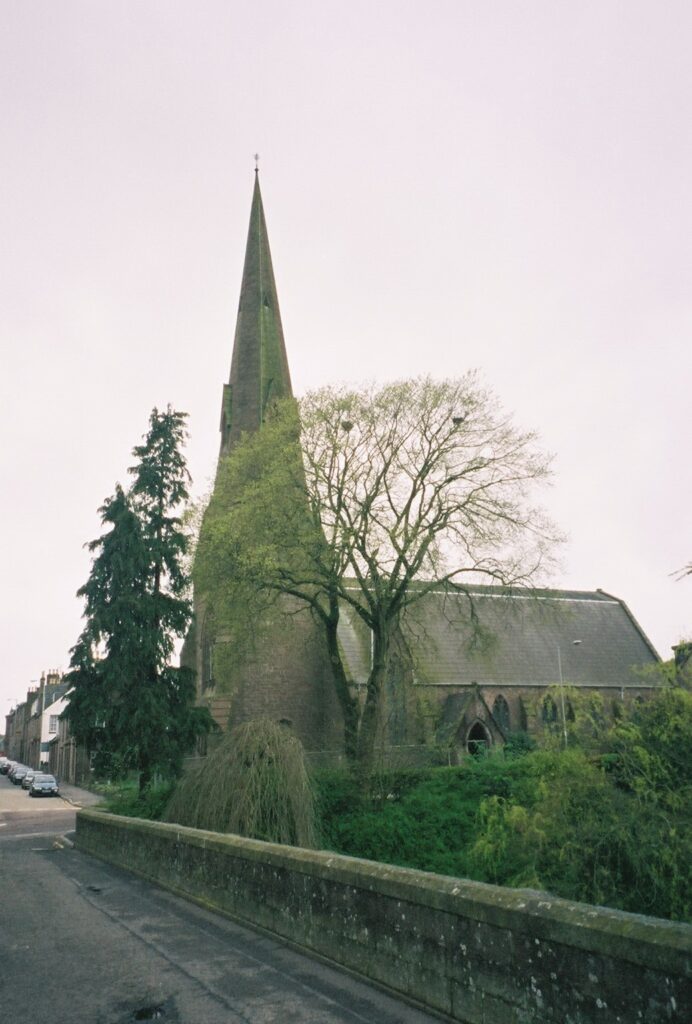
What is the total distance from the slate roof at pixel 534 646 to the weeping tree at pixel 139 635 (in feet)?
39.5

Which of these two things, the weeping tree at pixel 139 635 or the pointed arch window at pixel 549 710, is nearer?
the pointed arch window at pixel 549 710

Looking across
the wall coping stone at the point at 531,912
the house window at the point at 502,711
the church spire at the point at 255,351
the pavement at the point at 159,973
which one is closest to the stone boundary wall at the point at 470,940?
the wall coping stone at the point at 531,912

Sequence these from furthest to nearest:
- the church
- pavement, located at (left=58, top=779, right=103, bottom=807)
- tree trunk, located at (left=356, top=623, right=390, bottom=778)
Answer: pavement, located at (left=58, top=779, right=103, bottom=807) < the church < tree trunk, located at (left=356, top=623, right=390, bottom=778)

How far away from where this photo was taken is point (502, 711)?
44406 mm

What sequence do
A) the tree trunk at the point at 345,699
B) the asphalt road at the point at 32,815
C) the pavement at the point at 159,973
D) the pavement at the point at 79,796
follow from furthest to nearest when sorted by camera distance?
the pavement at the point at 79,796 < the asphalt road at the point at 32,815 < the tree trunk at the point at 345,699 < the pavement at the point at 159,973

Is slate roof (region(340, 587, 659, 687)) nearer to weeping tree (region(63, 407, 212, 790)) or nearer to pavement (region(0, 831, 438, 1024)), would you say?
weeping tree (region(63, 407, 212, 790))

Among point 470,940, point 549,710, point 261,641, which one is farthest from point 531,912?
point 261,641

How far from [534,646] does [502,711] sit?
5524mm

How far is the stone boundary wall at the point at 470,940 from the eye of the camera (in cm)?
455

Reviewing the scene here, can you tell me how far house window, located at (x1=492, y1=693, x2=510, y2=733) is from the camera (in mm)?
44031

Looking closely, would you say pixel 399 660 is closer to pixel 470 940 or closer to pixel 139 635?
pixel 139 635

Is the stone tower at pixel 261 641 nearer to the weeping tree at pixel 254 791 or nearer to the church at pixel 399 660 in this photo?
the church at pixel 399 660

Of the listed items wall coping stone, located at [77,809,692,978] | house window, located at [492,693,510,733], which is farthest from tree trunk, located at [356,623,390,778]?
wall coping stone, located at [77,809,692,978]

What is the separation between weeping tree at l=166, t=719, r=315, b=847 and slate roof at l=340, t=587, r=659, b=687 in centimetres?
2430
